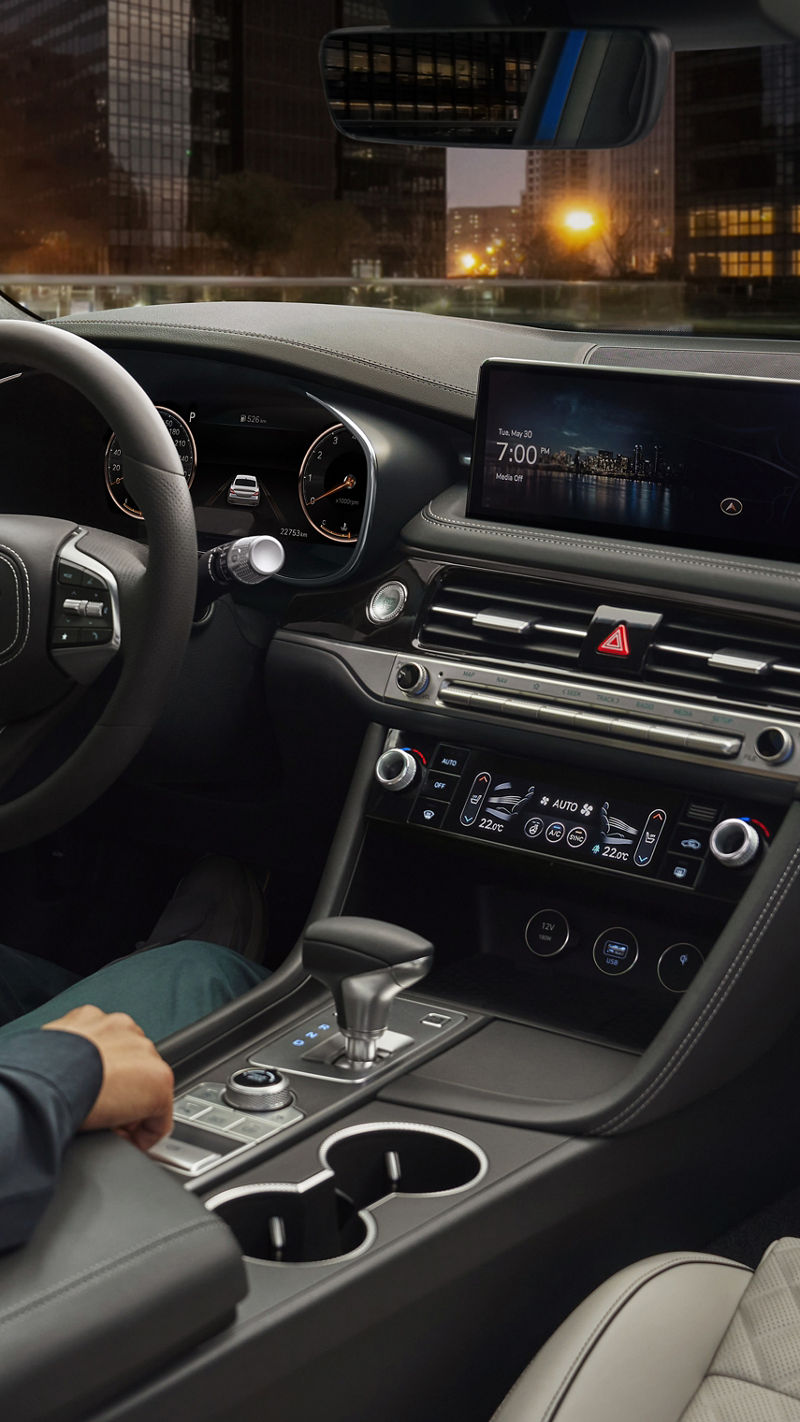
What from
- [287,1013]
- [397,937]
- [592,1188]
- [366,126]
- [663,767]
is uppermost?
[366,126]

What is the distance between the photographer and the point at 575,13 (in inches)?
67.1

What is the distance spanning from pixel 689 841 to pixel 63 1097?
103cm

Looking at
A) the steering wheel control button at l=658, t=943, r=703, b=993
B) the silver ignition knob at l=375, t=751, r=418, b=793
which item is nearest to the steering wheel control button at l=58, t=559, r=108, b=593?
the silver ignition knob at l=375, t=751, r=418, b=793

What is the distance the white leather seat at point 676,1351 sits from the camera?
4.89 feet

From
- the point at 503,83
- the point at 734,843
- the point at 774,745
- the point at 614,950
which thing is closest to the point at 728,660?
the point at 774,745

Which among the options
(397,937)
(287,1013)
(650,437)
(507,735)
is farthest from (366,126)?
(287,1013)

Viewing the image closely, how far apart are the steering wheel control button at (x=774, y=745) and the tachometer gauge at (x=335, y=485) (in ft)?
2.69

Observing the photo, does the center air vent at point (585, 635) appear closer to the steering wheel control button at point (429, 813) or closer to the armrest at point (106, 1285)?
the steering wheel control button at point (429, 813)

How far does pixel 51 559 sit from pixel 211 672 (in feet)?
2.25

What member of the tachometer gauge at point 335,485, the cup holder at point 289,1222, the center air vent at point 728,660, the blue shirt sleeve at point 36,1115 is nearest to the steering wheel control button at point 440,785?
the center air vent at point 728,660

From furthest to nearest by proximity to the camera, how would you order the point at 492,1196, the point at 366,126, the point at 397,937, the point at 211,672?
the point at 211,672, the point at 366,126, the point at 397,937, the point at 492,1196

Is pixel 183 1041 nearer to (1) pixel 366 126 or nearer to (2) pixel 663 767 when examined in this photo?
(2) pixel 663 767

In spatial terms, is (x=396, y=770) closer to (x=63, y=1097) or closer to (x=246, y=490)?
(x=246, y=490)

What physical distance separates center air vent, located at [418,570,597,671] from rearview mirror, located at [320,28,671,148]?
65 cm
